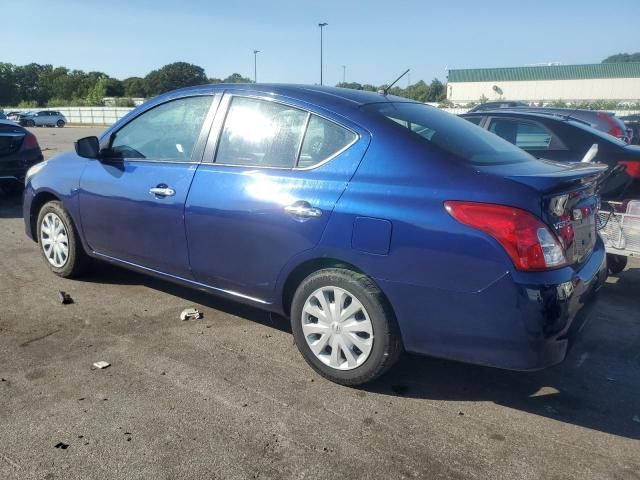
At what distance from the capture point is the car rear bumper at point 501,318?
2.81 metres

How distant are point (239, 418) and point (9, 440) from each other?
3.58 ft

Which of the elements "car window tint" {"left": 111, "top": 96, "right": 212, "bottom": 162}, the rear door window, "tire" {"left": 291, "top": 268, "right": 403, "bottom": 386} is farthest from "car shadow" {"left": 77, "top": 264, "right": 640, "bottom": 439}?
the rear door window

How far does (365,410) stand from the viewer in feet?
10.4

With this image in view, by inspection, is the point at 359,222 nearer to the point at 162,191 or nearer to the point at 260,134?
the point at 260,134

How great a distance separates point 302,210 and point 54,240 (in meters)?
2.88

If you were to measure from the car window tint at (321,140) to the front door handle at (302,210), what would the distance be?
0.27 meters

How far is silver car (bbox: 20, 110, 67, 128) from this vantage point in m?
45.2

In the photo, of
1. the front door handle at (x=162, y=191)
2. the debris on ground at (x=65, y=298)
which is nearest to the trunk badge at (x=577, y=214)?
the front door handle at (x=162, y=191)

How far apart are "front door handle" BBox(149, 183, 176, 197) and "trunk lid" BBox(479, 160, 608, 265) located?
2.11m

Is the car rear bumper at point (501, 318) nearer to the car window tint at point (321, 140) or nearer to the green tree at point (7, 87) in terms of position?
the car window tint at point (321, 140)

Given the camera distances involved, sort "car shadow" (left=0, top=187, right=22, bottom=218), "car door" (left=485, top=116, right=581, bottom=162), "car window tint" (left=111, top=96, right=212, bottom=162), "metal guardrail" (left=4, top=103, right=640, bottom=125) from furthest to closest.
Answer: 1. "metal guardrail" (left=4, top=103, right=640, bottom=125)
2. "car shadow" (left=0, top=187, right=22, bottom=218)
3. "car door" (left=485, top=116, right=581, bottom=162)
4. "car window tint" (left=111, top=96, right=212, bottom=162)

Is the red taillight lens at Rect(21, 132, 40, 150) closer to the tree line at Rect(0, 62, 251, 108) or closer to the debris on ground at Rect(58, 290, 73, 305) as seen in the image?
the debris on ground at Rect(58, 290, 73, 305)

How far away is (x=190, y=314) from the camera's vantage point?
14.6 ft

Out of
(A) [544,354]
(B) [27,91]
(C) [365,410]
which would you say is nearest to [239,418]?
(C) [365,410]
